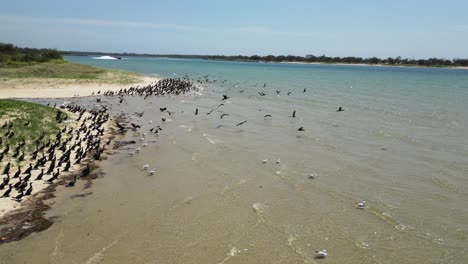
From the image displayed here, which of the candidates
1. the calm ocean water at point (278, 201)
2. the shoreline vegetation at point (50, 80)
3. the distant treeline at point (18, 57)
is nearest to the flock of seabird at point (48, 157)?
the calm ocean water at point (278, 201)

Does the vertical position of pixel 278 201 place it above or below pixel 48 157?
below

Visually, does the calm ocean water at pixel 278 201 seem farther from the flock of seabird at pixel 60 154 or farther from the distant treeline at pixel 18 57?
the distant treeline at pixel 18 57

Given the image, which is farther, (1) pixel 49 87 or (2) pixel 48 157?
(1) pixel 49 87

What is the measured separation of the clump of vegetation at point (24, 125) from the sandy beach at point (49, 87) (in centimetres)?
1742

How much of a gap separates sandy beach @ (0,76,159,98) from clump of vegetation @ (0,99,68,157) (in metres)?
17.4

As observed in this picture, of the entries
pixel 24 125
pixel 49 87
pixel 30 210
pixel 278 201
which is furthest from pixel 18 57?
pixel 278 201

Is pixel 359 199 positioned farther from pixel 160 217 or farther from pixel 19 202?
pixel 19 202

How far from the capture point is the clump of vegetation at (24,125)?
52.2 feet

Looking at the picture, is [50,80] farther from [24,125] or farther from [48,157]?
[48,157]

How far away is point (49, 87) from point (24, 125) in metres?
26.1

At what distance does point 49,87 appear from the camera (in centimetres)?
4138

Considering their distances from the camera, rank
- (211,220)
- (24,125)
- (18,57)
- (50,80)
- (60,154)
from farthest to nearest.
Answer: (18,57)
(50,80)
(24,125)
(60,154)
(211,220)

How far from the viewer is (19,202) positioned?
1146 centimetres

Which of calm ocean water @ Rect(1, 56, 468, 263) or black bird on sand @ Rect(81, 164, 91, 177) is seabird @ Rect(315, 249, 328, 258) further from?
black bird on sand @ Rect(81, 164, 91, 177)
